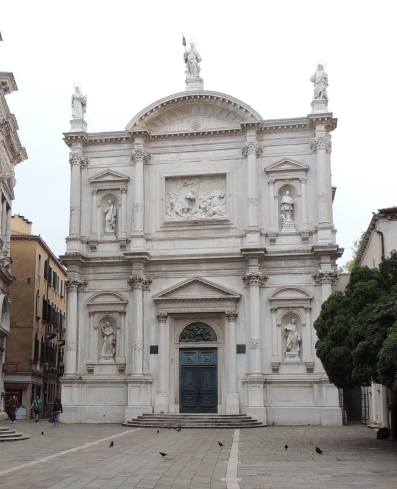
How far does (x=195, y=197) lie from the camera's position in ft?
113

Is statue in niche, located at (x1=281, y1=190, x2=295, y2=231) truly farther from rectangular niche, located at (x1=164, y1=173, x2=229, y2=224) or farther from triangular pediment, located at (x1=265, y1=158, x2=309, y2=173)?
rectangular niche, located at (x1=164, y1=173, x2=229, y2=224)

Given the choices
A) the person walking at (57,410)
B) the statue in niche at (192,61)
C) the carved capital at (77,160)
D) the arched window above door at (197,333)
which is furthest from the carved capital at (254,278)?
the statue in niche at (192,61)

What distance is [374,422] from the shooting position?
32.3m

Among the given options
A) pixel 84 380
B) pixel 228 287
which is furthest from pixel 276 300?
pixel 84 380

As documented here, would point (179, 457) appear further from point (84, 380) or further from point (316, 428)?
point (84, 380)

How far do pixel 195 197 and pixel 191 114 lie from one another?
442 cm

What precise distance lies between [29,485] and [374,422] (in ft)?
75.4

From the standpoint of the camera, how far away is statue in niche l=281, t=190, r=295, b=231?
109ft

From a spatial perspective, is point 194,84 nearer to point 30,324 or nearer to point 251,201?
point 251,201

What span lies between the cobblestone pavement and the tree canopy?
218 centimetres

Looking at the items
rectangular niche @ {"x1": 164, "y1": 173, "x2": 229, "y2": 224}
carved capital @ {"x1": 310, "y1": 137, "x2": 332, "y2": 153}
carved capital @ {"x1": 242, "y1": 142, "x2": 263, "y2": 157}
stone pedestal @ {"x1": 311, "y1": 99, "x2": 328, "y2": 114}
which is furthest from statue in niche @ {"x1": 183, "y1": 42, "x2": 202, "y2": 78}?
carved capital @ {"x1": 310, "y1": 137, "x2": 332, "y2": 153}

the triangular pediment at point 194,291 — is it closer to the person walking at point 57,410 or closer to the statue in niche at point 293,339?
the statue in niche at point 293,339

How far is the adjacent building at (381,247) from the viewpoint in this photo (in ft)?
90.1

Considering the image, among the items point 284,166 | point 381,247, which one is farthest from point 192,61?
point 381,247
